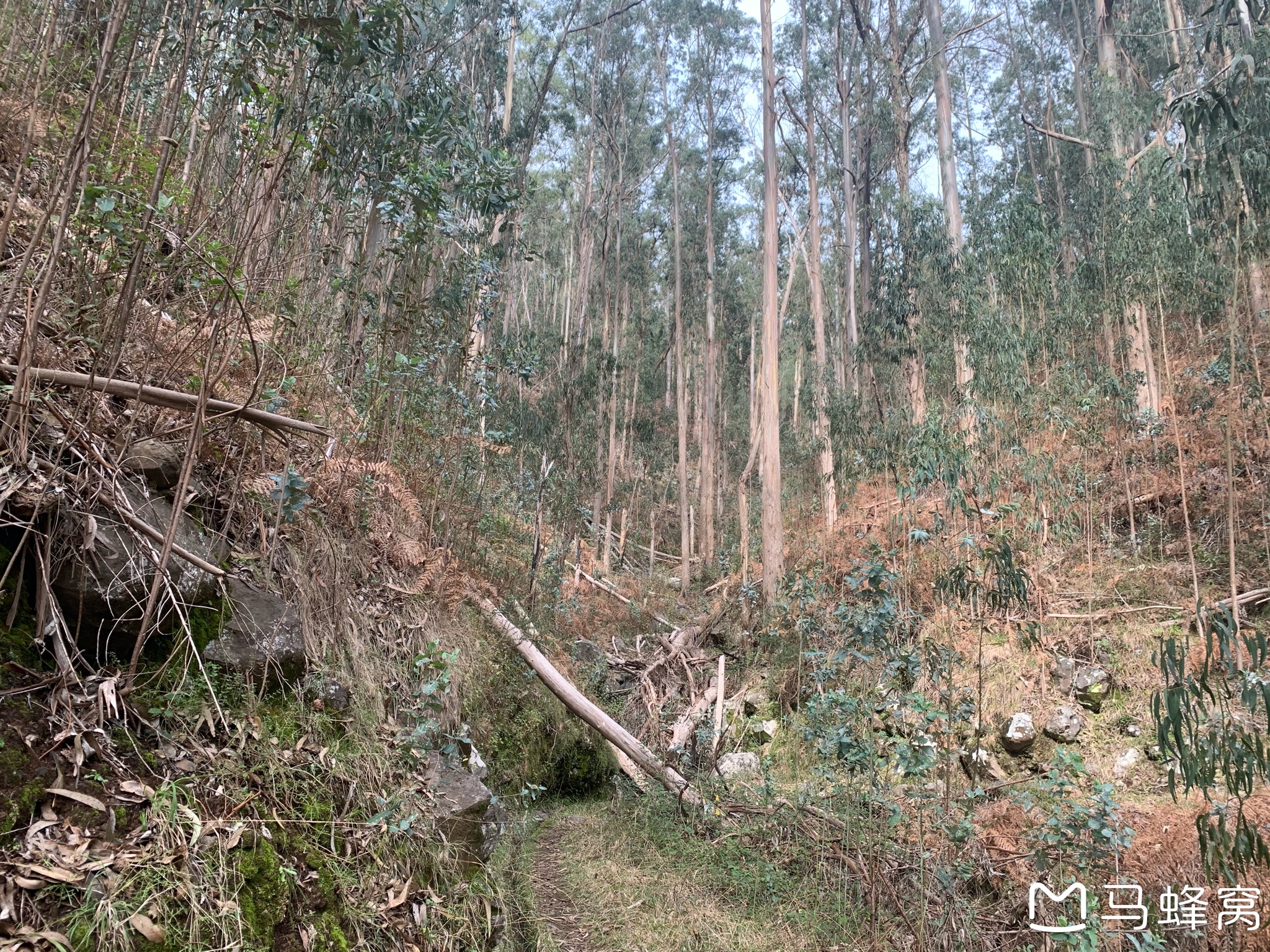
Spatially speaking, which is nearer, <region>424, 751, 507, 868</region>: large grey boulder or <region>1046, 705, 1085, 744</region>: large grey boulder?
<region>424, 751, 507, 868</region>: large grey boulder

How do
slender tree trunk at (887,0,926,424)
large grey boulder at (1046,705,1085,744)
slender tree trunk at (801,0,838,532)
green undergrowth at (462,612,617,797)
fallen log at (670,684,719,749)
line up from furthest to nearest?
slender tree trunk at (801,0,838,532)
slender tree trunk at (887,0,926,424)
fallen log at (670,684,719,749)
large grey boulder at (1046,705,1085,744)
green undergrowth at (462,612,617,797)

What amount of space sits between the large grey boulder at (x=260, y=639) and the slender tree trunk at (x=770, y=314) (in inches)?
306

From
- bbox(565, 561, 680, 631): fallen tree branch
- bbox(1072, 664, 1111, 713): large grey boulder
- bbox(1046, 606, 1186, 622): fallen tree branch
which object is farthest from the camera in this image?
bbox(565, 561, 680, 631): fallen tree branch

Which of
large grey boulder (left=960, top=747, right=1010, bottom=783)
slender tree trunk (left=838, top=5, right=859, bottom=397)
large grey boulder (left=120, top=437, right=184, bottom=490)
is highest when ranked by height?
slender tree trunk (left=838, top=5, right=859, bottom=397)

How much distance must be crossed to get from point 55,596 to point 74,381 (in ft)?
1.89

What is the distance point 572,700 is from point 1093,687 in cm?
456

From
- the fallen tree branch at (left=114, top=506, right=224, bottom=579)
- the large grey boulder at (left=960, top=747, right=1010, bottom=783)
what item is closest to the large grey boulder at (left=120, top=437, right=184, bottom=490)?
the fallen tree branch at (left=114, top=506, right=224, bottom=579)

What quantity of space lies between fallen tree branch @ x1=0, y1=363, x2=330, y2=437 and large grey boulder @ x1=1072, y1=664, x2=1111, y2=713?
661 cm

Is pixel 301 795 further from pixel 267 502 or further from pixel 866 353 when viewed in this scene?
pixel 866 353

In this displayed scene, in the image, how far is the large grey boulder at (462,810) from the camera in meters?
2.72

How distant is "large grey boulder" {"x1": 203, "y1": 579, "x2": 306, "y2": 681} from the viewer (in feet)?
7.45

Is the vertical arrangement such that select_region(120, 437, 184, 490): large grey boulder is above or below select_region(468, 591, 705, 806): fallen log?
above

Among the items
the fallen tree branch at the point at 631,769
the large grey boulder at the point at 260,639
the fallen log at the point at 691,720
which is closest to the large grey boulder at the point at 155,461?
the large grey boulder at the point at 260,639

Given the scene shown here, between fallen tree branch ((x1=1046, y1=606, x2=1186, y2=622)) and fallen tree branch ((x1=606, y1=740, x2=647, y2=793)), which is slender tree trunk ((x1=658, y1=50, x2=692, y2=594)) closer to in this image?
fallen tree branch ((x1=1046, y1=606, x2=1186, y2=622))
